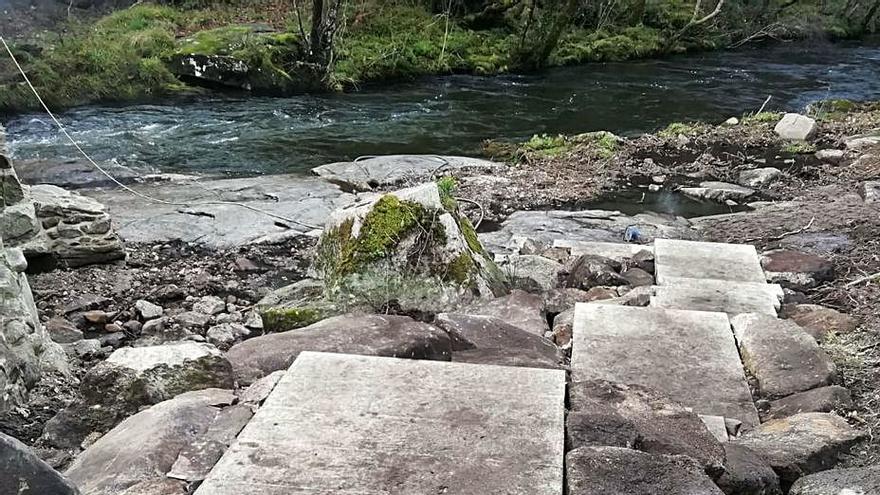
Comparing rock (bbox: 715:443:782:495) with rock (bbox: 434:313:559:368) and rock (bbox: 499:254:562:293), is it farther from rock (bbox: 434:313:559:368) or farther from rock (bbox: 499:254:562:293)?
rock (bbox: 499:254:562:293)

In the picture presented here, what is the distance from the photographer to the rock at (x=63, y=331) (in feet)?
16.1

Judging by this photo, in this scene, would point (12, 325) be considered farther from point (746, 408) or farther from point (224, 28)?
point (224, 28)

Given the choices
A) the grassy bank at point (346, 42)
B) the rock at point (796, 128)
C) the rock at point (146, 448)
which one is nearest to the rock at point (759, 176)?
the rock at point (796, 128)

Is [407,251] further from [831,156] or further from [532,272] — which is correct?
[831,156]

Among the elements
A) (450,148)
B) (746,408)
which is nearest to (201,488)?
(746,408)

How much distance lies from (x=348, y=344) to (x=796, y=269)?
3260mm

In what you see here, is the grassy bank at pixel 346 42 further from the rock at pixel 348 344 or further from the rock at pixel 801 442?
the rock at pixel 801 442

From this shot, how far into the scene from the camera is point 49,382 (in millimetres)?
3717

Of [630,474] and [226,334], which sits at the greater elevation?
[630,474]

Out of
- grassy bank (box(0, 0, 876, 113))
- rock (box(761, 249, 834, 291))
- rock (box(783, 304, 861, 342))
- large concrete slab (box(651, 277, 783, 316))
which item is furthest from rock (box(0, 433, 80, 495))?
grassy bank (box(0, 0, 876, 113))

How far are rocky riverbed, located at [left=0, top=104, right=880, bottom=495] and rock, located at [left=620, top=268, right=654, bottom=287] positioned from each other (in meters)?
0.02

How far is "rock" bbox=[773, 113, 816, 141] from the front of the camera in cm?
1127

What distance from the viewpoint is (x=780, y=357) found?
3363mm

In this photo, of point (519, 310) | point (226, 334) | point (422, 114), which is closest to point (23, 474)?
point (519, 310)
